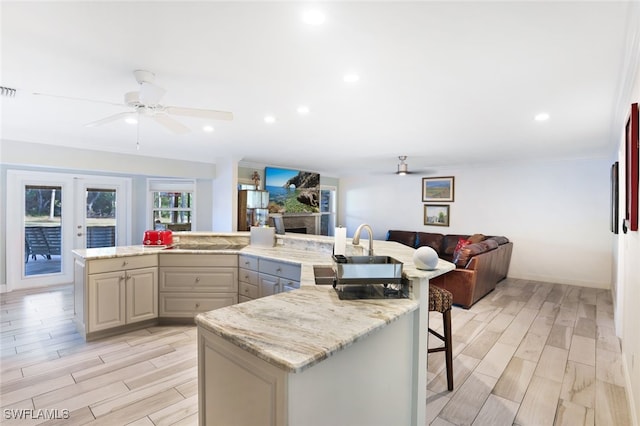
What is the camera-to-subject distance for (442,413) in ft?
7.06

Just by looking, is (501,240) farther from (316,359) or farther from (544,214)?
(316,359)

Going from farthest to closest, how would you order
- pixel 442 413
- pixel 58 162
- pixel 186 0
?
pixel 58 162 < pixel 442 413 < pixel 186 0

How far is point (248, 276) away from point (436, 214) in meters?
5.15

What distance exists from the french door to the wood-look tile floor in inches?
56.3

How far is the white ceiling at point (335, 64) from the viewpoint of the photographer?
1.56m

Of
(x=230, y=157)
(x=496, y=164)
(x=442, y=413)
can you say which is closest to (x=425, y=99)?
(x=442, y=413)

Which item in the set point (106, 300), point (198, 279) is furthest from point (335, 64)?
point (106, 300)

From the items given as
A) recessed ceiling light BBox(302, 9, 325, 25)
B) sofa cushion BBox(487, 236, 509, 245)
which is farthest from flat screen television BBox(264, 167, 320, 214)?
recessed ceiling light BBox(302, 9, 325, 25)

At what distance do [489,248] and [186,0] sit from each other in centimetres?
495

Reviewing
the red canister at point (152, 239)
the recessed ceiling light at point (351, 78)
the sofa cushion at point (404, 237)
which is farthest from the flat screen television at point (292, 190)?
the recessed ceiling light at point (351, 78)

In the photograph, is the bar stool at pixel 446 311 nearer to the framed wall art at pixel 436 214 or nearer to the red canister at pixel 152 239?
the red canister at pixel 152 239

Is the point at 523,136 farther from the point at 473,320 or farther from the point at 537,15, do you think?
the point at 537,15

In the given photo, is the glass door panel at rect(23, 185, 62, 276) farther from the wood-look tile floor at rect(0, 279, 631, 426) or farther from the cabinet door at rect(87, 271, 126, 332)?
the cabinet door at rect(87, 271, 126, 332)

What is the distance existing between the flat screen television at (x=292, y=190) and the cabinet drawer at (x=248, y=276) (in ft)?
10.2
